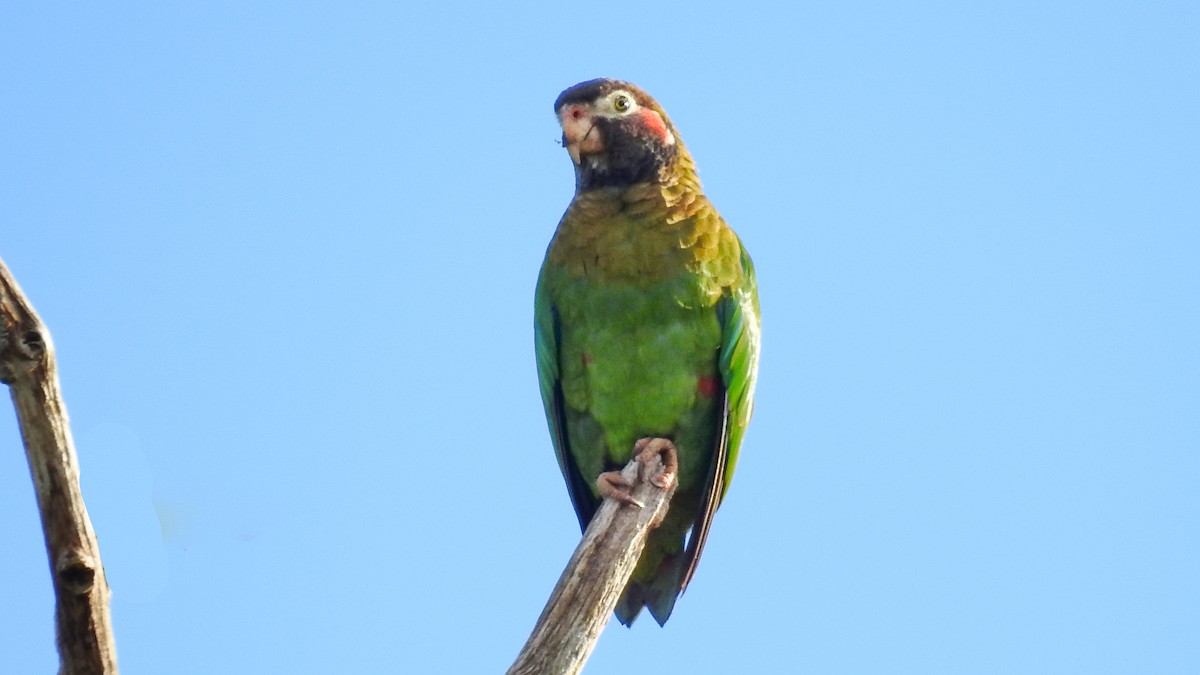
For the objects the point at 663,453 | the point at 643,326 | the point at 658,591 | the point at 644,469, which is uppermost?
the point at 643,326

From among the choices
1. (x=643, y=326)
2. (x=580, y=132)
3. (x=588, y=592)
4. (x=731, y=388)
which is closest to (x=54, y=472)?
(x=588, y=592)

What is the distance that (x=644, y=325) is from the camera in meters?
6.28

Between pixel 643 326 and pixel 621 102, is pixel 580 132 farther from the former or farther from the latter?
pixel 643 326

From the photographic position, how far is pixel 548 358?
661 centimetres

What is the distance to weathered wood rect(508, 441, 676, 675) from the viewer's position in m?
4.46

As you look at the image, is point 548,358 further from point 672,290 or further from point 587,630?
point 587,630

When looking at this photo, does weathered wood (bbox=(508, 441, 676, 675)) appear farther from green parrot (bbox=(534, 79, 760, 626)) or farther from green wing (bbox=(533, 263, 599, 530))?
green wing (bbox=(533, 263, 599, 530))

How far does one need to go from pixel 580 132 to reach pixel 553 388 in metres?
1.36

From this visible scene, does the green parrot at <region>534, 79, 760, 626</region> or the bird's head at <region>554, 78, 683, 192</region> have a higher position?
the bird's head at <region>554, 78, 683, 192</region>

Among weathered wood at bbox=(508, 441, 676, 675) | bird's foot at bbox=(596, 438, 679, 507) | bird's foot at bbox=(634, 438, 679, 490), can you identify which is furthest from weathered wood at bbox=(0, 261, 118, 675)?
bird's foot at bbox=(634, 438, 679, 490)

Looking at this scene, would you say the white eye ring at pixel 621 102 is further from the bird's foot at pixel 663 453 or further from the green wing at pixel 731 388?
the bird's foot at pixel 663 453

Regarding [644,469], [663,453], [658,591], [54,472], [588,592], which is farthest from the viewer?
[658,591]

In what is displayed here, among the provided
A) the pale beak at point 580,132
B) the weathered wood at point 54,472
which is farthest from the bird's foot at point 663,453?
the weathered wood at point 54,472

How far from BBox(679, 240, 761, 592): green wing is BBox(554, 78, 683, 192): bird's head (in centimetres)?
79
